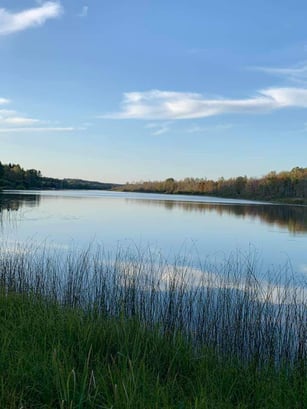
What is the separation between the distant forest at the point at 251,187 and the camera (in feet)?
284

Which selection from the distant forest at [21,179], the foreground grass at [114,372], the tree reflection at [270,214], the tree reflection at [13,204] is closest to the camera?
the foreground grass at [114,372]

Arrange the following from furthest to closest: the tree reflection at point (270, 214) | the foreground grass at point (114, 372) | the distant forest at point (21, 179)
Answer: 1. the distant forest at point (21, 179)
2. the tree reflection at point (270, 214)
3. the foreground grass at point (114, 372)

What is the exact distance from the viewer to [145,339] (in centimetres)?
461

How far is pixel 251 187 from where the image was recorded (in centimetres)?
10194

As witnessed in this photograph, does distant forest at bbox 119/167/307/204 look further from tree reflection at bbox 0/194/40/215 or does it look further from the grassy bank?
the grassy bank

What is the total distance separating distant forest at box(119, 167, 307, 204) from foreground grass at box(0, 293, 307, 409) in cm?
7551

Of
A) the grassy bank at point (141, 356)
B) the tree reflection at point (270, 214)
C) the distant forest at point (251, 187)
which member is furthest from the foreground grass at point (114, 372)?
the distant forest at point (251, 187)

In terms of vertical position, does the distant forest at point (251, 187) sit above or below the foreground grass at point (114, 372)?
above

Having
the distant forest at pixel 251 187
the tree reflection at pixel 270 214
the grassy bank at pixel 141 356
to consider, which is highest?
the distant forest at pixel 251 187

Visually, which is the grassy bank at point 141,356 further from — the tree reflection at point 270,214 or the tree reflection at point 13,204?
the tree reflection at point 13,204

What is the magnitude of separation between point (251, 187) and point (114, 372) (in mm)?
101461

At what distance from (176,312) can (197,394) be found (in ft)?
10.1

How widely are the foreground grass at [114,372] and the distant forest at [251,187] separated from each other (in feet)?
248

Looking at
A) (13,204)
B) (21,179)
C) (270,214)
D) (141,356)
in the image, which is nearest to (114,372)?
(141,356)
